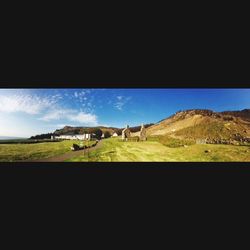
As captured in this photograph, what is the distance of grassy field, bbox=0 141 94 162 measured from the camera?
4.31 metres

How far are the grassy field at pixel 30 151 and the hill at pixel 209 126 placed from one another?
2193 millimetres

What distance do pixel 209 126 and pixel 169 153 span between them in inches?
46.2

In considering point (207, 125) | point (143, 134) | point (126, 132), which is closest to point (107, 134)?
point (126, 132)

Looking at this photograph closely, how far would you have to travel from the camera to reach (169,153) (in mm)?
4363

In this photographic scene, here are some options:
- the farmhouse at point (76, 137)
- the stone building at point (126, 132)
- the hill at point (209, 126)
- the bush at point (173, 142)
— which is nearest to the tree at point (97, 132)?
the farmhouse at point (76, 137)

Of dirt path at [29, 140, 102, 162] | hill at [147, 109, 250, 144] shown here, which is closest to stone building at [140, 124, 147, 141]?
hill at [147, 109, 250, 144]

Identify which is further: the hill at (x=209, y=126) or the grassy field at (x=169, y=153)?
the hill at (x=209, y=126)

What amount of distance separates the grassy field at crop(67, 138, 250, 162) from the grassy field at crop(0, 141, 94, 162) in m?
0.53

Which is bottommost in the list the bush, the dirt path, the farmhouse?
the dirt path

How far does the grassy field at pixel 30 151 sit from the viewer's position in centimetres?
431

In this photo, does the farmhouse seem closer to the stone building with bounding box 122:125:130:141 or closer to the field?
the field

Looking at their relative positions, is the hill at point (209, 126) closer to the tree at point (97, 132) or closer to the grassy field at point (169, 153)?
the grassy field at point (169, 153)
